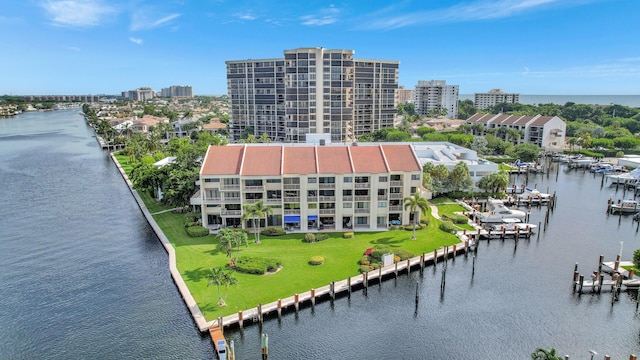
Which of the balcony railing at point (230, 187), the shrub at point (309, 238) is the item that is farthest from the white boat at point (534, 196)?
the balcony railing at point (230, 187)

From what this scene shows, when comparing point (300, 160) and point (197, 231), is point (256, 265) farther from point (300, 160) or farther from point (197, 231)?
point (300, 160)

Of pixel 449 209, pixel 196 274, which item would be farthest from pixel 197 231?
pixel 449 209

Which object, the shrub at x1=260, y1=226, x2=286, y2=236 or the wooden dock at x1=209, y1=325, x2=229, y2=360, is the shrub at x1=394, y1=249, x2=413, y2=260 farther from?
the wooden dock at x1=209, y1=325, x2=229, y2=360

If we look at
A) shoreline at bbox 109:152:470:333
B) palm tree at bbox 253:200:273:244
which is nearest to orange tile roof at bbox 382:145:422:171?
shoreline at bbox 109:152:470:333

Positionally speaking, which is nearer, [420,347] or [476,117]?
[420,347]

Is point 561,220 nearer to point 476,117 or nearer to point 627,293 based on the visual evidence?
point 627,293

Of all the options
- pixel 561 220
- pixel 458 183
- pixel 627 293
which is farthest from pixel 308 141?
pixel 627 293

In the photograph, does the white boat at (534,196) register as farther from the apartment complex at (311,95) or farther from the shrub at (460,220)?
the apartment complex at (311,95)
